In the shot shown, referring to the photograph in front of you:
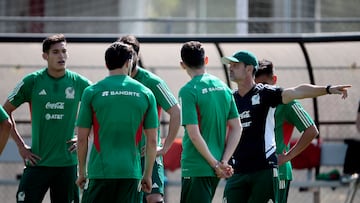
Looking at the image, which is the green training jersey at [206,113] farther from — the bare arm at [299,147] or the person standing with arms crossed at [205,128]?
the bare arm at [299,147]

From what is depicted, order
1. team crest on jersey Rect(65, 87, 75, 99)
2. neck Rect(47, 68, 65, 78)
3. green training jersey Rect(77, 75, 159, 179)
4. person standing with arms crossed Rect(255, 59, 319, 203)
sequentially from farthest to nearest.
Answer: neck Rect(47, 68, 65, 78)
team crest on jersey Rect(65, 87, 75, 99)
person standing with arms crossed Rect(255, 59, 319, 203)
green training jersey Rect(77, 75, 159, 179)

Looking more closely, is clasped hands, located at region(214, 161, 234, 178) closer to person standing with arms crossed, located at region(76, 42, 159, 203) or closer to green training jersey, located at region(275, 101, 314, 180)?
A: person standing with arms crossed, located at region(76, 42, 159, 203)

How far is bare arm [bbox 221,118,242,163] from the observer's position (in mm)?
8617

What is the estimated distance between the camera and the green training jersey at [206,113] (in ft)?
28.1

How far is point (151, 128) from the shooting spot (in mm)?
7922

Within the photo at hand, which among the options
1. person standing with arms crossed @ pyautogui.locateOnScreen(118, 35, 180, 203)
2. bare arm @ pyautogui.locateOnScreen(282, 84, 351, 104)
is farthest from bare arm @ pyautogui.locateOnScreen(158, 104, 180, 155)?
bare arm @ pyautogui.locateOnScreen(282, 84, 351, 104)

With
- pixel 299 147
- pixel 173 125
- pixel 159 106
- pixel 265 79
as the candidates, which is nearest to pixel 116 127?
pixel 173 125

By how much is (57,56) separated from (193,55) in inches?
83.5

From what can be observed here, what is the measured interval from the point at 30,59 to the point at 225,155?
6.36 metres

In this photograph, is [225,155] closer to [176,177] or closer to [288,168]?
[288,168]

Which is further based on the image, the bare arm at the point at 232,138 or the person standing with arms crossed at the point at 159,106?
the person standing with arms crossed at the point at 159,106

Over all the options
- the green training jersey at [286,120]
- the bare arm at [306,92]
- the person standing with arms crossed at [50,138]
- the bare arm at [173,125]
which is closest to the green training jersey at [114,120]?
the bare arm at [173,125]

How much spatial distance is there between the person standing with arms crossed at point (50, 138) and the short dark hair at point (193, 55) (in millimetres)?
1931

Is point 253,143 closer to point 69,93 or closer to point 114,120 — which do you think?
point 114,120
